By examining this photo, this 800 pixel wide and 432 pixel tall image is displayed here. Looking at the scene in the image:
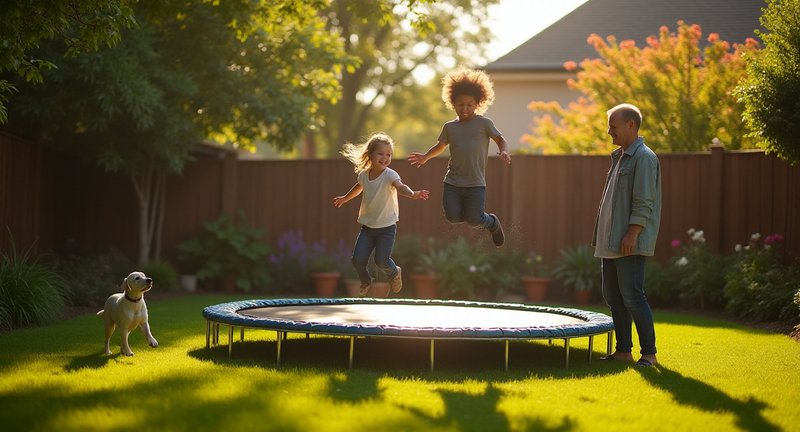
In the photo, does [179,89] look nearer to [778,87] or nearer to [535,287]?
[535,287]

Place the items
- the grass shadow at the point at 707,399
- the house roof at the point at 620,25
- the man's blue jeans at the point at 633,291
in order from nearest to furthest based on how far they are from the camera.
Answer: the grass shadow at the point at 707,399 < the man's blue jeans at the point at 633,291 < the house roof at the point at 620,25

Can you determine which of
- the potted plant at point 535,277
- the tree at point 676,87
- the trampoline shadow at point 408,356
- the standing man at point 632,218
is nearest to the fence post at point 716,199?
the tree at point 676,87

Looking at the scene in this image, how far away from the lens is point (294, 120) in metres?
11.6

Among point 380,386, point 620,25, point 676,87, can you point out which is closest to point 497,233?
point 380,386

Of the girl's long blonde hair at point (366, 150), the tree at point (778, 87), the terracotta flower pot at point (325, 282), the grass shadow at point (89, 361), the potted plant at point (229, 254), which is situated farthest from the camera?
the potted plant at point (229, 254)

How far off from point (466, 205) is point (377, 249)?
0.76 m

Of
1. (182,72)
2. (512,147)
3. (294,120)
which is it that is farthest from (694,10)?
(182,72)

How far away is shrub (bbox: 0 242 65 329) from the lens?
726 cm

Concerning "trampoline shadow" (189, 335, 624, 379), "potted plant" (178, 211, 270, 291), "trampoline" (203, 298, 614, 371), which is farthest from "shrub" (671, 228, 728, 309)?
"potted plant" (178, 211, 270, 291)

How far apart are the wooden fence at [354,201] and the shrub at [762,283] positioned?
28 centimetres

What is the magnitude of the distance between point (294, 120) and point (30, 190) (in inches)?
125

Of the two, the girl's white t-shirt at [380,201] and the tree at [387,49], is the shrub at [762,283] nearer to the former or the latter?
the girl's white t-shirt at [380,201]

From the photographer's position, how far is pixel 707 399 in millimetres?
4578

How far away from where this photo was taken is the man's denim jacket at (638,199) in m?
5.46
